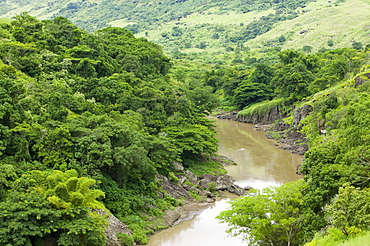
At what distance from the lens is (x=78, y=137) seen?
97.8ft

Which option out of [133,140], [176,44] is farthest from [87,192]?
[176,44]

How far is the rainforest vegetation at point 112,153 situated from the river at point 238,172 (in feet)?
5.91

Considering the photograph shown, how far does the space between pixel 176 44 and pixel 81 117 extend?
558 ft

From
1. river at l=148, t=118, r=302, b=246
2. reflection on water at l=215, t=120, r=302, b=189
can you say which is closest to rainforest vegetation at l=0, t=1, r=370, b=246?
river at l=148, t=118, r=302, b=246

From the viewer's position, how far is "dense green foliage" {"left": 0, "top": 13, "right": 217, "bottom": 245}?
22.1 metres

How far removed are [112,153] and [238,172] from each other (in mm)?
22415

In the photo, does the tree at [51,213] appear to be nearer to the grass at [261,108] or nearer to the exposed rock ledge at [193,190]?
the exposed rock ledge at [193,190]

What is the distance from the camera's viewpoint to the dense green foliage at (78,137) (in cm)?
2214

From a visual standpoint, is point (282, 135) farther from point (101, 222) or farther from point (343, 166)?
point (101, 222)

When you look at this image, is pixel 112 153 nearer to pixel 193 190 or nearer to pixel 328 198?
pixel 193 190

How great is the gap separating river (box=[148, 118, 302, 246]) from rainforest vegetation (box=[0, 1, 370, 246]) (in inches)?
70.9

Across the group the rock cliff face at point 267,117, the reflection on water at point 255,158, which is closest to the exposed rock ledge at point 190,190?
the reflection on water at point 255,158

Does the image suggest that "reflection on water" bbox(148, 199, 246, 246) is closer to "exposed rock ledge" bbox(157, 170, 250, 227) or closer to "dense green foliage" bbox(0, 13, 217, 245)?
"exposed rock ledge" bbox(157, 170, 250, 227)

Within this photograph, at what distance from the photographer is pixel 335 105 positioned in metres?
52.4
